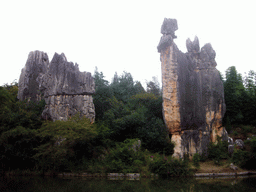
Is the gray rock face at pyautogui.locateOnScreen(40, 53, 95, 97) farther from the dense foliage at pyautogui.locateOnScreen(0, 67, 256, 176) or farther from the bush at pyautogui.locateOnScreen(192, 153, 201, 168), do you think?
the bush at pyautogui.locateOnScreen(192, 153, 201, 168)

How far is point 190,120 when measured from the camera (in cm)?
1995

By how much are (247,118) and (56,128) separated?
57.8ft

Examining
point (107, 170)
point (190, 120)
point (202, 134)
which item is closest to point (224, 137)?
point (202, 134)

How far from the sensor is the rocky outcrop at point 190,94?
19.5 metres

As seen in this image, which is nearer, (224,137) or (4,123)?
(4,123)

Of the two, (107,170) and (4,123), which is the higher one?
(4,123)

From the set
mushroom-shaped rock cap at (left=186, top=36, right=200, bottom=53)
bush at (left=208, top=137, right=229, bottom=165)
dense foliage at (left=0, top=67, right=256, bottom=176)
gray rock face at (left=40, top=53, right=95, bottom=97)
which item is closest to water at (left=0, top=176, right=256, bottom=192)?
dense foliage at (left=0, top=67, right=256, bottom=176)

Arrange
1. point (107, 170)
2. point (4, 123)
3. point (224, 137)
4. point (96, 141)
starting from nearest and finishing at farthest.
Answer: point (107, 170) < point (4, 123) < point (96, 141) < point (224, 137)

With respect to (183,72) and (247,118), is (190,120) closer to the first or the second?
(183,72)

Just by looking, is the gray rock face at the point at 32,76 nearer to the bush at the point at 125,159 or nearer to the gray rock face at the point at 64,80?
the gray rock face at the point at 64,80

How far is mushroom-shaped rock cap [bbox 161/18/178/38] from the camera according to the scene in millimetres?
20594

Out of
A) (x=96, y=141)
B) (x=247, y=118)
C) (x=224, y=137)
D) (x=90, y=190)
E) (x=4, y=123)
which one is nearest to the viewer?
(x=90, y=190)

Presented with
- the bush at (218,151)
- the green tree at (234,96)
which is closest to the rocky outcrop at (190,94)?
the bush at (218,151)

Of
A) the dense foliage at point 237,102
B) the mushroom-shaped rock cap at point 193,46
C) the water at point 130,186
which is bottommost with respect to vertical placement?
the water at point 130,186
